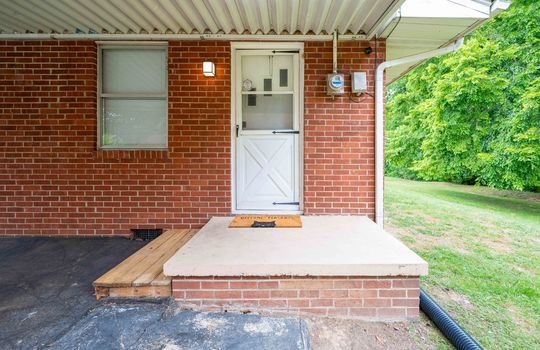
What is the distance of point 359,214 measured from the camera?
3869mm

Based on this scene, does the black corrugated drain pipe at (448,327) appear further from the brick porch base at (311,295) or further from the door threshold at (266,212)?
the door threshold at (266,212)

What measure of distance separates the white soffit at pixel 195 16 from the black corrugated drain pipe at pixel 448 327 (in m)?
2.82

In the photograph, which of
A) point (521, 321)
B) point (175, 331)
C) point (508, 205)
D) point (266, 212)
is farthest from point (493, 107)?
point (175, 331)

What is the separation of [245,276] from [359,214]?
6.97ft

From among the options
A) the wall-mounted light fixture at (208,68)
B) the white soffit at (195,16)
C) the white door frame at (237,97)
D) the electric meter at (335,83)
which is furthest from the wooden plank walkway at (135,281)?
the electric meter at (335,83)

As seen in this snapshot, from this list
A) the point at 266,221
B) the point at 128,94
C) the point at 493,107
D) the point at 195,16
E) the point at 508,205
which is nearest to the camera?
the point at 195,16

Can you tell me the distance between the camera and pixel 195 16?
3344 mm

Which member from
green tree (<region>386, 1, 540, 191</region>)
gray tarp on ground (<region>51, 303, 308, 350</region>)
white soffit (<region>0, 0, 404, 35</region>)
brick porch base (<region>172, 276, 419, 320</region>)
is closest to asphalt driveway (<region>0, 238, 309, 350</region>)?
gray tarp on ground (<region>51, 303, 308, 350</region>)

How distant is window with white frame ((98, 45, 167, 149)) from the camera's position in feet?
13.2

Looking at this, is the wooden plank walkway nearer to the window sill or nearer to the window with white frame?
the window sill

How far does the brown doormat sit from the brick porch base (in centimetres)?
107

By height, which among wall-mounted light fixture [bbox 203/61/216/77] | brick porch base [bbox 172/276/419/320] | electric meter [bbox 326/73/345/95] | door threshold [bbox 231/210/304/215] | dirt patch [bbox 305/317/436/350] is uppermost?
wall-mounted light fixture [bbox 203/61/216/77]

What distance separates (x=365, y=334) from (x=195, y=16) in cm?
359

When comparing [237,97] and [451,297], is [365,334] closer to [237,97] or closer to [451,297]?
[451,297]
